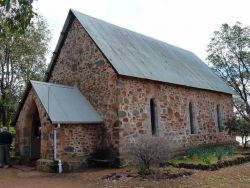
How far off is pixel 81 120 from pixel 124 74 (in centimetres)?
284

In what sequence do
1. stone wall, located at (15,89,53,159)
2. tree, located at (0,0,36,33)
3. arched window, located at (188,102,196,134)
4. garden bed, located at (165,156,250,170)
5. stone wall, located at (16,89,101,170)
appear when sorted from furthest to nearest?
arched window, located at (188,102,196,134) → stone wall, located at (15,89,53,159) → stone wall, located at (16,89,101,170) → garden bed, located at (165,156,250,170) → tree, located at (0,0,36,33)

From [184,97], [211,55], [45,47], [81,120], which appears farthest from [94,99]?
[211,55]

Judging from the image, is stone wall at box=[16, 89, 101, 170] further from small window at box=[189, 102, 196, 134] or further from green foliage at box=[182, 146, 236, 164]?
small window at box=[189, 102, 196, 134]

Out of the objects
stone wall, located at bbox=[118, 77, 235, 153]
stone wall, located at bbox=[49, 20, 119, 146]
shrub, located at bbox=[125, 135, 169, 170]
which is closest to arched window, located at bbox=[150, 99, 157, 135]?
stone wall, located at bbox=[118, 77, 235, 153]

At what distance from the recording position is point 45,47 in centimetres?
2289

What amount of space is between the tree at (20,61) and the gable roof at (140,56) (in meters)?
5.64

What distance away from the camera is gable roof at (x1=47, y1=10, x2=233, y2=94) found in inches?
552

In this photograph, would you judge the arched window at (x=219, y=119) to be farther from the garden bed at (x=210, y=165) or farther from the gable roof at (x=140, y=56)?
the garden bed at (x=210, y=165)

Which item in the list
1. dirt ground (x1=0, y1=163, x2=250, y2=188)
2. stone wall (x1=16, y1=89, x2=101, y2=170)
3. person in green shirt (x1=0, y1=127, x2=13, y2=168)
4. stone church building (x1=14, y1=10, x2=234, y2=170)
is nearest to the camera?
dirt ground (x1=0, y1=163, x2=250, y2=188)

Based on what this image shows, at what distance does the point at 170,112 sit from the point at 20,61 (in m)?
12.6

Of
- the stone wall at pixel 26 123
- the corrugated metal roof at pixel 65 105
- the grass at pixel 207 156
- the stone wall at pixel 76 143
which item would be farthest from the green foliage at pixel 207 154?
the stone wall at pixel 26 123

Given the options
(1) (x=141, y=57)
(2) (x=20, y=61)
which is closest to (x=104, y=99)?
(1) (x=141, y=57)

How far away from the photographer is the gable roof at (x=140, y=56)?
14.0 meters

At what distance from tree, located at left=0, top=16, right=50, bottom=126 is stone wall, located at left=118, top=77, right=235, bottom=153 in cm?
1105
